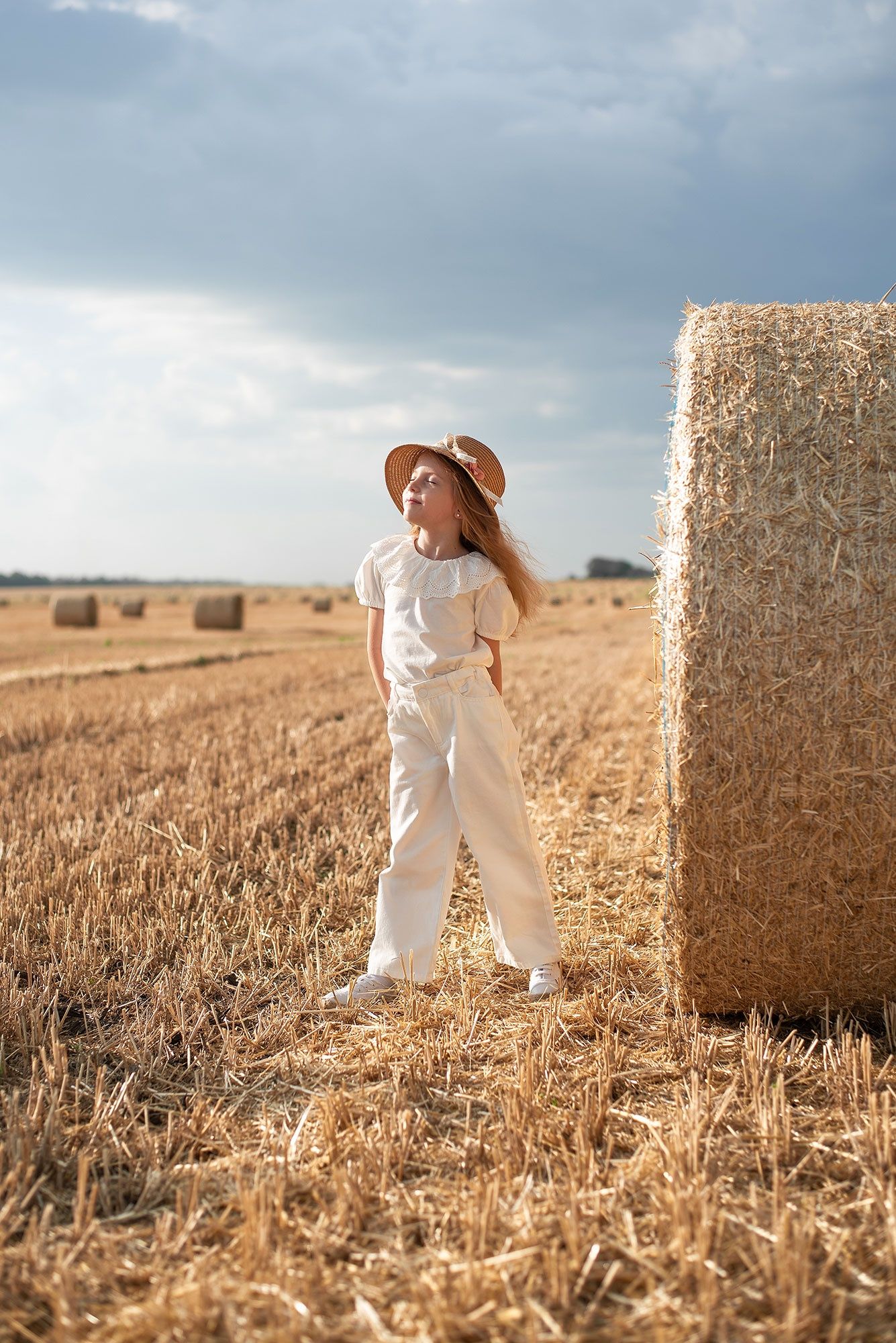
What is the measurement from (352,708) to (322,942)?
6.13m

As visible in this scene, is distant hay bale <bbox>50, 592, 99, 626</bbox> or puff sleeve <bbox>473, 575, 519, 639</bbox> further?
distant hay bale <bbox>50, 592, 99, 626</bbox>

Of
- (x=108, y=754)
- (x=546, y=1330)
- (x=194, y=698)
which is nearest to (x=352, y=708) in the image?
(x=194, y=698)

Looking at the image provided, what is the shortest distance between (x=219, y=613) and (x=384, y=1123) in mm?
26634

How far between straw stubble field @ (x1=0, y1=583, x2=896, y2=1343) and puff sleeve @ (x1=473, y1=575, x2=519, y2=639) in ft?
4.31

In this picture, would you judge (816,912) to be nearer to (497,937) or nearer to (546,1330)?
(497,937)

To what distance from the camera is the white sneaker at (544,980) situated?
12.5 ft

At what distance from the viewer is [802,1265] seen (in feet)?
7.05

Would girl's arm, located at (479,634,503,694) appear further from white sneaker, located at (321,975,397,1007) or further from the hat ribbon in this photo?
white sneaker, located at (321,975,397,1007)

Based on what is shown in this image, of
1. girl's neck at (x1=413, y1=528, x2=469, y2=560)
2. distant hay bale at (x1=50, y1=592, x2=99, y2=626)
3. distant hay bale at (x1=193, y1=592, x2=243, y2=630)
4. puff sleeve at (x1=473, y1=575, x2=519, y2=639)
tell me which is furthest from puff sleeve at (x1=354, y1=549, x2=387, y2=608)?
distant hay bale at (x1=50, y1=592, x2=99, y2=626)

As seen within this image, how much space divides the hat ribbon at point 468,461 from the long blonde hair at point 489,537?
3 cm

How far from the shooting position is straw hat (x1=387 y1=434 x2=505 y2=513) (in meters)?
3.99

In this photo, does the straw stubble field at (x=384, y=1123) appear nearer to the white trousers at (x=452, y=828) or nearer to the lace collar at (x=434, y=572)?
the white trousers at (x=452, y=828)

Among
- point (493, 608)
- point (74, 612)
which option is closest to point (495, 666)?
point (493, 608)

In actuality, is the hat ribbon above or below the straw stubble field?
above
